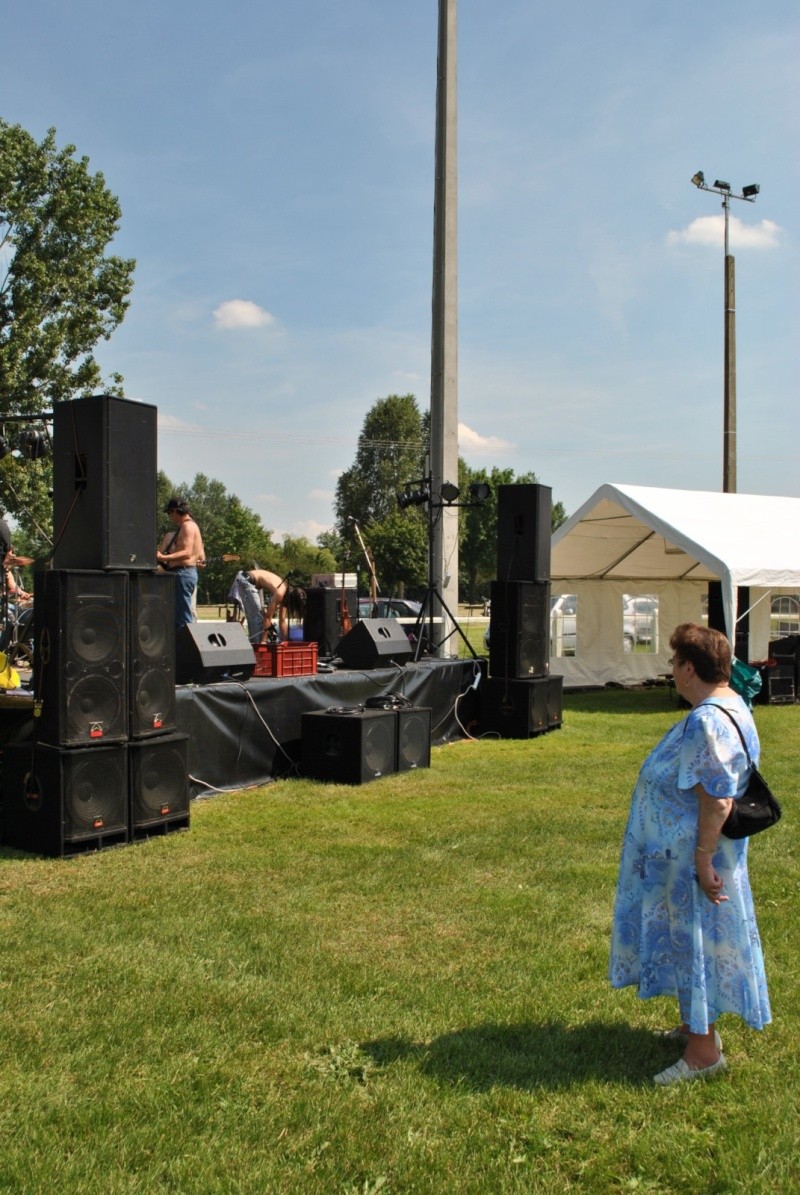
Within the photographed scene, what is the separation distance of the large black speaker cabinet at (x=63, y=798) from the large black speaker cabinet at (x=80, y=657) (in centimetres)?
11

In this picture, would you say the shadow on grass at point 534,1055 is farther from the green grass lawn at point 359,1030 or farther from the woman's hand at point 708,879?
the woman's hand at point 708,879

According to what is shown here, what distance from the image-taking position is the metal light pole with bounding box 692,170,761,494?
1873 centimetres

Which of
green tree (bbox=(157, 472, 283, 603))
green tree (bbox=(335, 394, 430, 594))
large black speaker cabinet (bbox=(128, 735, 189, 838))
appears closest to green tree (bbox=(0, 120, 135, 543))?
large black speaker cabinet (bbox=(128, 735, 189, 838))

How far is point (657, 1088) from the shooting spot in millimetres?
2883

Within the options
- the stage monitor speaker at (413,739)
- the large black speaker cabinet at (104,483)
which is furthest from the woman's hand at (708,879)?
the stage monitor speaker at (413,739)

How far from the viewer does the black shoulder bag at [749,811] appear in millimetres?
2762

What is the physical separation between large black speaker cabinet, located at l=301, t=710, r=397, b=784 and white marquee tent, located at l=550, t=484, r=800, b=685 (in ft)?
16.7

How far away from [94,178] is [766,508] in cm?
1796

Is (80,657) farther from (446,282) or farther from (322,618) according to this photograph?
(446,282)

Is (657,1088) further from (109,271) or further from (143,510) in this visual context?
(109,271)

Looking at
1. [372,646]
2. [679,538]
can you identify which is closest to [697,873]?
[372,646]

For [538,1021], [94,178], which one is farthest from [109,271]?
[538,1021]

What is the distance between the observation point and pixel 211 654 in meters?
7.23

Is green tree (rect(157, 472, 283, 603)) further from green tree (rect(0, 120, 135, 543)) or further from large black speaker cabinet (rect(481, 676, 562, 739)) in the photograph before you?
large black speaker cabinet (rect(481, 676, 562, 739))
